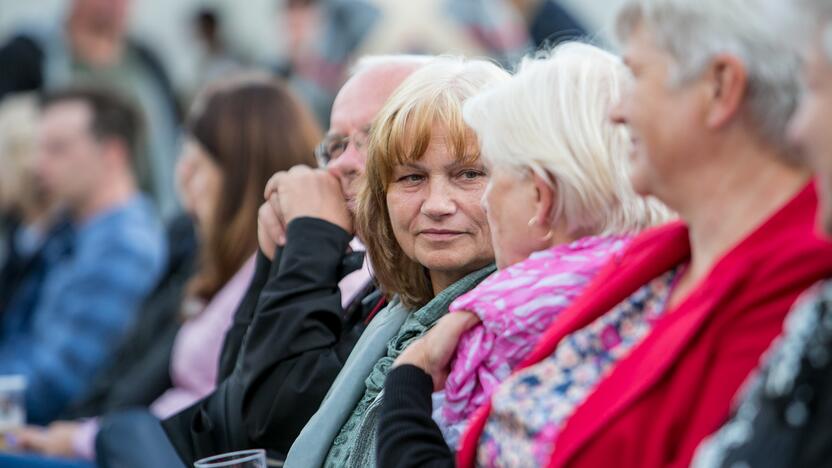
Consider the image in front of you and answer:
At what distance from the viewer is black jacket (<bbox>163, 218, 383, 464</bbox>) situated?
2.91m

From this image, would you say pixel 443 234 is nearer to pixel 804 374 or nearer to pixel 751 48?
pixel 751 48

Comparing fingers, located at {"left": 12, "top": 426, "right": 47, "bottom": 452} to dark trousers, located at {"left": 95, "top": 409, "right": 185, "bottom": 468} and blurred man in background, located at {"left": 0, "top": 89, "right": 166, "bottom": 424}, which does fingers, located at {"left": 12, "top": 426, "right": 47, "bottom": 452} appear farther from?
dark trousers, located at {"left": 95, "top": 409, "right": 185, "bottom": 468}

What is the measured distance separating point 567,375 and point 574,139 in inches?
15.8

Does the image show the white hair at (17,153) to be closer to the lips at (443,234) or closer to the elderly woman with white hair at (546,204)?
the lips at (443,234)

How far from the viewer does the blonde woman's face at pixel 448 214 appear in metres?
2.60

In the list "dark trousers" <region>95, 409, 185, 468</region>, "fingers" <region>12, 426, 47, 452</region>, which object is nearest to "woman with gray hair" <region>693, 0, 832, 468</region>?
"dark trousers" <region>95, 409, 185, 468</region>

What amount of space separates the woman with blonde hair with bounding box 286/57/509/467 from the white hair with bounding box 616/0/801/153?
84cm

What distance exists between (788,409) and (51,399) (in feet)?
15.3

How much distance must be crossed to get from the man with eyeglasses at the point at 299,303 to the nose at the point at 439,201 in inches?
16.3

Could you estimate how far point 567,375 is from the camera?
6.39ft

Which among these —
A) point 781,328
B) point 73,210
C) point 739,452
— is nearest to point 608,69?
point 781,328

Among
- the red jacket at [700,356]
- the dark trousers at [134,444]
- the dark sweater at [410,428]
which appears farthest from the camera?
the dark trousers at [134,444]

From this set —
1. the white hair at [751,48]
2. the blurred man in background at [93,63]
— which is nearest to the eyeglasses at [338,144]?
the white hair at [751,48]

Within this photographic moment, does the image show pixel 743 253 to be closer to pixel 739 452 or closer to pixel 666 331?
pixel 666 331
